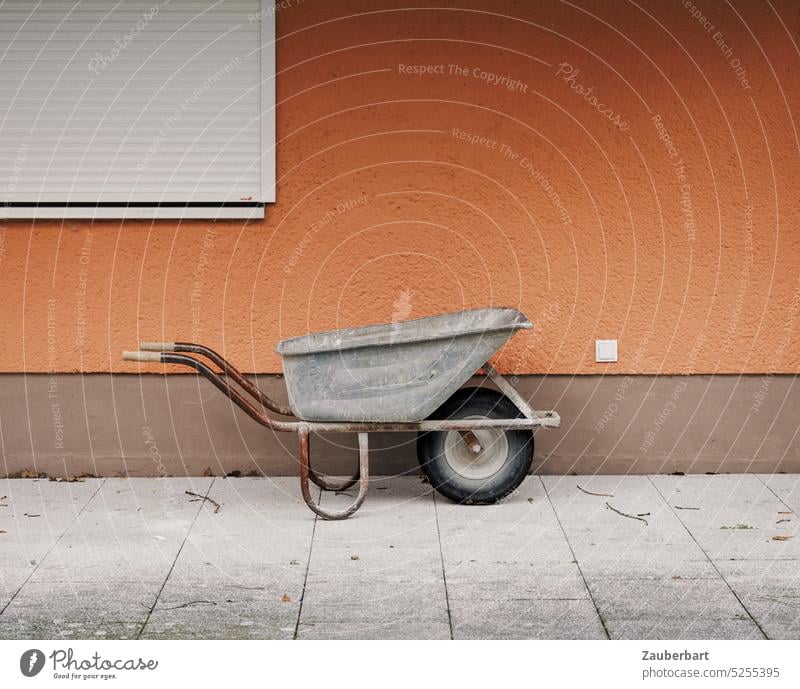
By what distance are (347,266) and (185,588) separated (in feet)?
7.66

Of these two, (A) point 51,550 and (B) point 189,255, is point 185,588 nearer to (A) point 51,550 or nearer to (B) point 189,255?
(A) point 51,550

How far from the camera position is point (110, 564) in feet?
16.4

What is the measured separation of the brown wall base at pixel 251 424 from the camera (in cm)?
657

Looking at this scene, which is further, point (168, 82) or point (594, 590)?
point (168, 82)

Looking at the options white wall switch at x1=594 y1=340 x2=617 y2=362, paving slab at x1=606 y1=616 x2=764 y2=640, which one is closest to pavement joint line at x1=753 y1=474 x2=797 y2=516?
white wall switch at x1=594 y1=340 x2=617 y2=362

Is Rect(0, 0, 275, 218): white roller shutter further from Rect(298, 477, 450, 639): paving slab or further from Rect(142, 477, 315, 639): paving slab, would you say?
Rect(298, 477, 450, 639): paving slab

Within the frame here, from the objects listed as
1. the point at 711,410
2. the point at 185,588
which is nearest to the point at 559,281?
the point at 711,410

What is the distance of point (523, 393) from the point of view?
258 inches

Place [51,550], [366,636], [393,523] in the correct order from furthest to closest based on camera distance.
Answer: [393,523] → [51,550] → [366,636]

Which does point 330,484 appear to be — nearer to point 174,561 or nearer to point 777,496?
point 174,561

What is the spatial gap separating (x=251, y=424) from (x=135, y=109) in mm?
1797

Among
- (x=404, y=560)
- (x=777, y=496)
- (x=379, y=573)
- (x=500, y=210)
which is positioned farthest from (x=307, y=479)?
(x=777, y=496)

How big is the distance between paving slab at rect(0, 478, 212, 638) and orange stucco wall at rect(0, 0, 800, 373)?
81cm

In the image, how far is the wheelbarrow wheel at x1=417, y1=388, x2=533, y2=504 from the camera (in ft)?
19.5
